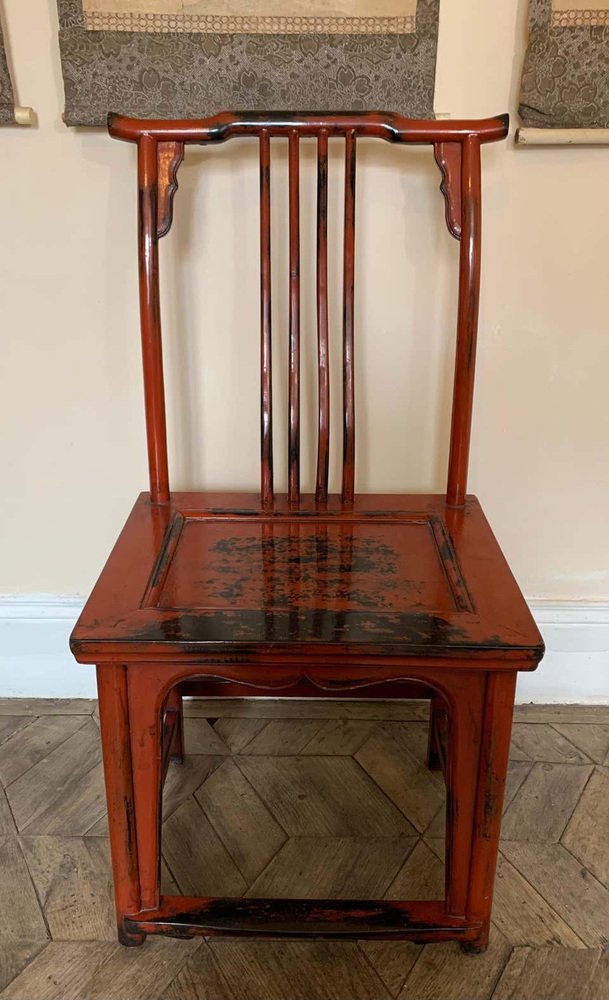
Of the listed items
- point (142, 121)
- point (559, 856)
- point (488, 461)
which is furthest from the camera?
point (488, 461)

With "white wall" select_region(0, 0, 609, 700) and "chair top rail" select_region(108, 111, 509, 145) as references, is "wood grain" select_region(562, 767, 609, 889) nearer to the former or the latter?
"white wall" select_region(0, 0, 609, 700)

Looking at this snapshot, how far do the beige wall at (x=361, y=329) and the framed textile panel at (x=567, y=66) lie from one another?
0.05 m

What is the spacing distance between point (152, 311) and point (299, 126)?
0.33 meters

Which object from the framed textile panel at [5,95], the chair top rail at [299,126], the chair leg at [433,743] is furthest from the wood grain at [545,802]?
the framed textile panel at [5,95]

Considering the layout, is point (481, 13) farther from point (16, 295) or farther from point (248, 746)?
point (248, 746)

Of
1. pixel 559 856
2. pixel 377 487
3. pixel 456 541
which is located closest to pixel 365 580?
pixel 456 541

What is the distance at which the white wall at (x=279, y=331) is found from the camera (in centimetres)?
123

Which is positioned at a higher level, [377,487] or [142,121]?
[142,121]

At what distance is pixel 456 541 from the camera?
1.08m

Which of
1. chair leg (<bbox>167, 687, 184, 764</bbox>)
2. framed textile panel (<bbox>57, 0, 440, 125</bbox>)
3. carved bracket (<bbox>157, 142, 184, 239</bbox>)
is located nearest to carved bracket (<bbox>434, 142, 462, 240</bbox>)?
framed textile panel (<bbox>57, 0, 440, 125</bbox>)

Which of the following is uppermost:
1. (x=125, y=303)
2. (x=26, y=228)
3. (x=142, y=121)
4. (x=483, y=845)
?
(x=142, y=121)

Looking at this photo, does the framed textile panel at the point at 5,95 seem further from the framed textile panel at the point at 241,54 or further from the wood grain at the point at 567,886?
the wood grain at the point at 567,886

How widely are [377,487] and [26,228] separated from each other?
0.76 meters

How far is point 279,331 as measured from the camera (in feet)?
4.40
